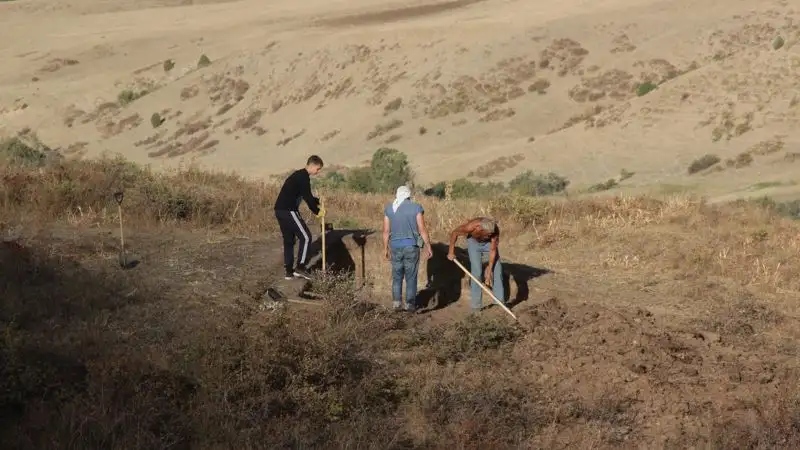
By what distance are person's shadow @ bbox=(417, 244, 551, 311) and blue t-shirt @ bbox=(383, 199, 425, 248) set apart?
4.37 ft

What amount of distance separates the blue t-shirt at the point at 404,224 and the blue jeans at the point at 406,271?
77mm

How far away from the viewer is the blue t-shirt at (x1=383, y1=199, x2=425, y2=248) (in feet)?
29.7

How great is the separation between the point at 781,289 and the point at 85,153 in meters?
39.7

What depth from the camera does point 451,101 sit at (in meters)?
40.9

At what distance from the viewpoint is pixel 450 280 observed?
35.8ft

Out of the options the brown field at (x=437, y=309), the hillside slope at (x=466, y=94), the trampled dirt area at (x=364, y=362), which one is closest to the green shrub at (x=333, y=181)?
the brown field at (x=437, y=309)

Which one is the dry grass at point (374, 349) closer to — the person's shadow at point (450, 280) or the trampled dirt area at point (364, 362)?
the trampled dirt area at point (364, 362)

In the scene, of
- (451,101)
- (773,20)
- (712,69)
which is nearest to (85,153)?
(451,101)

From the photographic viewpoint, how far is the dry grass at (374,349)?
244 inches

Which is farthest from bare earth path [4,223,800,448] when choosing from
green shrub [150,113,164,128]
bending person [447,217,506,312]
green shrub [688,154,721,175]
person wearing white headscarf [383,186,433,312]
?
green shrub [150,113,164,128]

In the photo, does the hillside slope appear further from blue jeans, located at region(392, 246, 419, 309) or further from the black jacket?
the black jacket

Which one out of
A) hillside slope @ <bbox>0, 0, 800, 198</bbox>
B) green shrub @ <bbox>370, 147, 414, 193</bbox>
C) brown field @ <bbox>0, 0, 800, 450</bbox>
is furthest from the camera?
hillside slope @ <bbox>0, 0, 800, 198</bbox>

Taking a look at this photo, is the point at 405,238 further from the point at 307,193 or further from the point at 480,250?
the point at 307,193

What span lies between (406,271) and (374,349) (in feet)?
4.90
